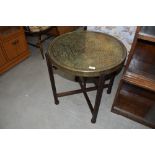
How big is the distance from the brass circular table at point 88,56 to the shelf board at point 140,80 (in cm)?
10

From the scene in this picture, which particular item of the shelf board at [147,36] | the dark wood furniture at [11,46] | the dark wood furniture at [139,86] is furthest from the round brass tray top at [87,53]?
the dark wood furniture at [11,46]

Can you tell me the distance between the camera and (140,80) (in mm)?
1142

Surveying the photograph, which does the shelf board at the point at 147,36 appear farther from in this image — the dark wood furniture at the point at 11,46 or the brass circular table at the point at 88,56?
the dark wood furniture at the point at 11,46

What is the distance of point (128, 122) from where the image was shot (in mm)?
1462

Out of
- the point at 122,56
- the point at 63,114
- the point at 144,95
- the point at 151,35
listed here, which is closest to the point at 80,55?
the point at 122,56

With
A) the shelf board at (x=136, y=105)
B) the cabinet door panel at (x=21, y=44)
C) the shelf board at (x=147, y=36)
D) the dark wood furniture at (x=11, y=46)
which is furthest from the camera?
the cabinet door panel at (x=21, y=44)

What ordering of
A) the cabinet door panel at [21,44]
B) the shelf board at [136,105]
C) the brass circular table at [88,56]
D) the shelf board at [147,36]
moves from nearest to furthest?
1. the shelf board at [147,36]
2. the brass circular table at [88,56]
3. the shelf board at [136,105]
4. the cabinet door panel at [21,44]

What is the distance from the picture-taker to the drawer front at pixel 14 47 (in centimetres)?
194

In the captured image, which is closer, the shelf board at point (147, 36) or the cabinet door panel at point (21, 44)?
the shelf board at point (147, 36)

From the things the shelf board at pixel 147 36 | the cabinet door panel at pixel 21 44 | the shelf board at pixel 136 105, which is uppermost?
the shelf board at pixel 147 36

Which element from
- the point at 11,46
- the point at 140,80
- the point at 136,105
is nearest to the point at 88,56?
the point at 140,80

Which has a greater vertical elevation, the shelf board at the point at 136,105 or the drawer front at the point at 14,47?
the drawer front at the point at 14,47

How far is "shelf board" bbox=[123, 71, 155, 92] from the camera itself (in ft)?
3.64

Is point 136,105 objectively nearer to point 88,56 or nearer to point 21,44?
point 88,56
